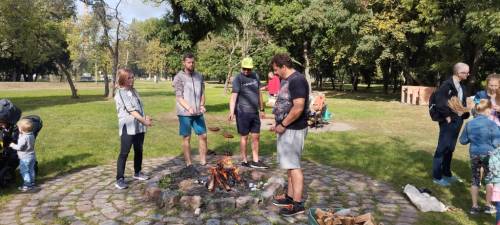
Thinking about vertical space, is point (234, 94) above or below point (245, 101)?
above

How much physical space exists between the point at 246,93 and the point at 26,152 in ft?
11.8

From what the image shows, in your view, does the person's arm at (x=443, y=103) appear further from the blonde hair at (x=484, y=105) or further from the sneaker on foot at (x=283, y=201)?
the sneaker on foot at (x=283, y=201)

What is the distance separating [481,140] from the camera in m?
5.45

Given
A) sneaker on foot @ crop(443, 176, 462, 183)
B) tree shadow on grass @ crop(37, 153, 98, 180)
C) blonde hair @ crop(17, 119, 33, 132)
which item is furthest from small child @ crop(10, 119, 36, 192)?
sneaker on foot @ crop(443, 176, 462, 183)

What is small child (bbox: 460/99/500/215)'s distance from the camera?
17.7 feet

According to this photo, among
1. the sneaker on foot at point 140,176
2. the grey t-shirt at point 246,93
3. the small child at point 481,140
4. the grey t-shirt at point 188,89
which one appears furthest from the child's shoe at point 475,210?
the sneaker on foot at point 140,176

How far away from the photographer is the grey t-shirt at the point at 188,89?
22.8 ft

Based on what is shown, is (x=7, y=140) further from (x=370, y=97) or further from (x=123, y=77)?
(x=370, y=97)

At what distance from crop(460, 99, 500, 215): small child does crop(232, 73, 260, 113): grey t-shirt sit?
3.33 meters

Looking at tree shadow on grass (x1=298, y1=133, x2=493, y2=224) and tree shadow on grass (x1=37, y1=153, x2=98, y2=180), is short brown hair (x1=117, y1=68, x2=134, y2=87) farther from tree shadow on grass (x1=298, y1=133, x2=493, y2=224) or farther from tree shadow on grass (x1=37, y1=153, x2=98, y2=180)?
tree shadow on grass (x1=298, y1=133, x2=493, y2=224)

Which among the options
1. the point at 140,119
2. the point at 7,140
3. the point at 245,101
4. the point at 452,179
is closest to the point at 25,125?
the point at 7,140

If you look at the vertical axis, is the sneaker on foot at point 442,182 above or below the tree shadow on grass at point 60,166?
above

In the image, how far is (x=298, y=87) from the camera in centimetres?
Answer: 478

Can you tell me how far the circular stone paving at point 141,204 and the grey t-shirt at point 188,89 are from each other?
→ 127cm
